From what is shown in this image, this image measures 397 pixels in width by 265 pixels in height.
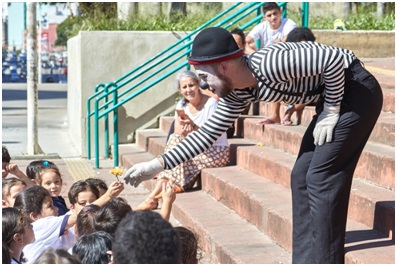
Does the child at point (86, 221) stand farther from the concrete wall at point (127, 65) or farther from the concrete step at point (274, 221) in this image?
the concrete wall at point (127, 65)

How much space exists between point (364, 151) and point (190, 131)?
2579 millimetres

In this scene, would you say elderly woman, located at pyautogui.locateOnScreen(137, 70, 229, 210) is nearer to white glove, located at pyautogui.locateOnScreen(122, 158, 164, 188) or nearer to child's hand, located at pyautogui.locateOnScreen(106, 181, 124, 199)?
child's hand, located at pyautogui.locateOnScreen(106, 181, 124, 199)

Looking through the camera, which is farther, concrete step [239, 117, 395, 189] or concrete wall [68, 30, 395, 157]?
concrete wall [68, 30, 395, 157]

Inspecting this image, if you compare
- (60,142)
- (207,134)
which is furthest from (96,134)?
(207,134)

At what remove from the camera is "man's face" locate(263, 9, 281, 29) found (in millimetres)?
9922

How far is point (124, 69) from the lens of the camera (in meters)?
12.0

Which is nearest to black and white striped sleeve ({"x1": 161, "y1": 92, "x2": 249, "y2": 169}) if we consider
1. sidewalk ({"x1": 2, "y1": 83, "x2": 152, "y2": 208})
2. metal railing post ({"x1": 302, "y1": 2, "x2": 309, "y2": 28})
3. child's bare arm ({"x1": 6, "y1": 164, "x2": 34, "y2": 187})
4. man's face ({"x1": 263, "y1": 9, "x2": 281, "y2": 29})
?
child's bare arm ({"x1": 6, "y1": 164, "x2": 34, "y2": 187})

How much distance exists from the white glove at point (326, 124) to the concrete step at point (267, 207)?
74 cm

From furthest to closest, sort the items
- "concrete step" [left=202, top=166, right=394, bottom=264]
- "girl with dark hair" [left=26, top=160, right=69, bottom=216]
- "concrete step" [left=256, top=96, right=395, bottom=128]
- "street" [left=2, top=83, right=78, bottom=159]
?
"street" [left=2, top=83, right=78, bottom=159] → "concrete step" [left=256, top=96, right=395, bottom=128] → "girl with dark hair" [left=26, top=160, right=69, bottom=216] → "concrete step" [left=202, top=166, right=394, bottom=264]

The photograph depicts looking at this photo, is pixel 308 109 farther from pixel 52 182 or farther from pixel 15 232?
pixel 15 232

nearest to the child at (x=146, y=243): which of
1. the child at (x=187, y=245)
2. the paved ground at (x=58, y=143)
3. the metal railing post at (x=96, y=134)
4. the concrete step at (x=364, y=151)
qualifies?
the child at (x=187, y=245)

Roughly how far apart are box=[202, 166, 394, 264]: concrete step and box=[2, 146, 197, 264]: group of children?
1.03 m

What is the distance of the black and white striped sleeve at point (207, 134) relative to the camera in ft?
15.9

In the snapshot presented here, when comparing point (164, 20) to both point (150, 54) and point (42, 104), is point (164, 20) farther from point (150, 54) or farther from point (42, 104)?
point (42, 104)
